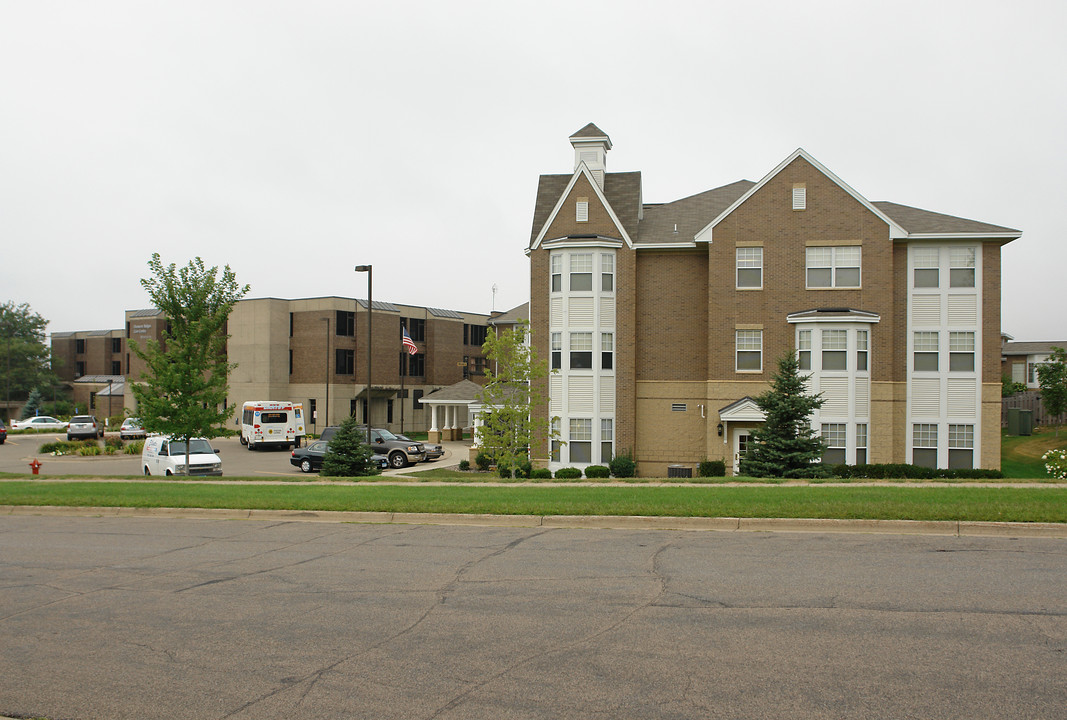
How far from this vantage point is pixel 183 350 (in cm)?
2512

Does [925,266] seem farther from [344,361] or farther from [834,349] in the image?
[344,361]

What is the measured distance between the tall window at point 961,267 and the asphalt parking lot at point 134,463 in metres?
22.4

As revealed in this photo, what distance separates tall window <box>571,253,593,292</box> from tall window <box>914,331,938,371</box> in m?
12.1

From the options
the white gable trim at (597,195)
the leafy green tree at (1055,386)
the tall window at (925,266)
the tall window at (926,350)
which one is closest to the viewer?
the tall window at (926,350)

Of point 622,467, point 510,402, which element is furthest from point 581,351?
point 510,402

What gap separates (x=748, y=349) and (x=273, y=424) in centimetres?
3059

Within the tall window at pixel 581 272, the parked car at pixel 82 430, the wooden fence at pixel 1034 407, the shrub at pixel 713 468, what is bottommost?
the parked car at pixel 82 430

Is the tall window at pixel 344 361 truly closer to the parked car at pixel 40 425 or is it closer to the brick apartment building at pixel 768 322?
the parked car at pixel 40 425

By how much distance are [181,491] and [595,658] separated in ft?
51.9

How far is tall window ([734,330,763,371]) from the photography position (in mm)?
29109

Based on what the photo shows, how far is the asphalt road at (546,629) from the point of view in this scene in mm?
6074

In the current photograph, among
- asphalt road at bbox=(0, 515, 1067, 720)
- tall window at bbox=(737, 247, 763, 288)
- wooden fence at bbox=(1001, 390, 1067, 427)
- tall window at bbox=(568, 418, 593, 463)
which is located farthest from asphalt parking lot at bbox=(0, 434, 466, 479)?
wooden fence at bbox=(1001, 390, 1067, 427)

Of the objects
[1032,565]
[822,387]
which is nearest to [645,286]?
[822,387]

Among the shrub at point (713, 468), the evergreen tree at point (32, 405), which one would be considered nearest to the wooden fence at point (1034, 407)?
the shrub at point (713, 468)
